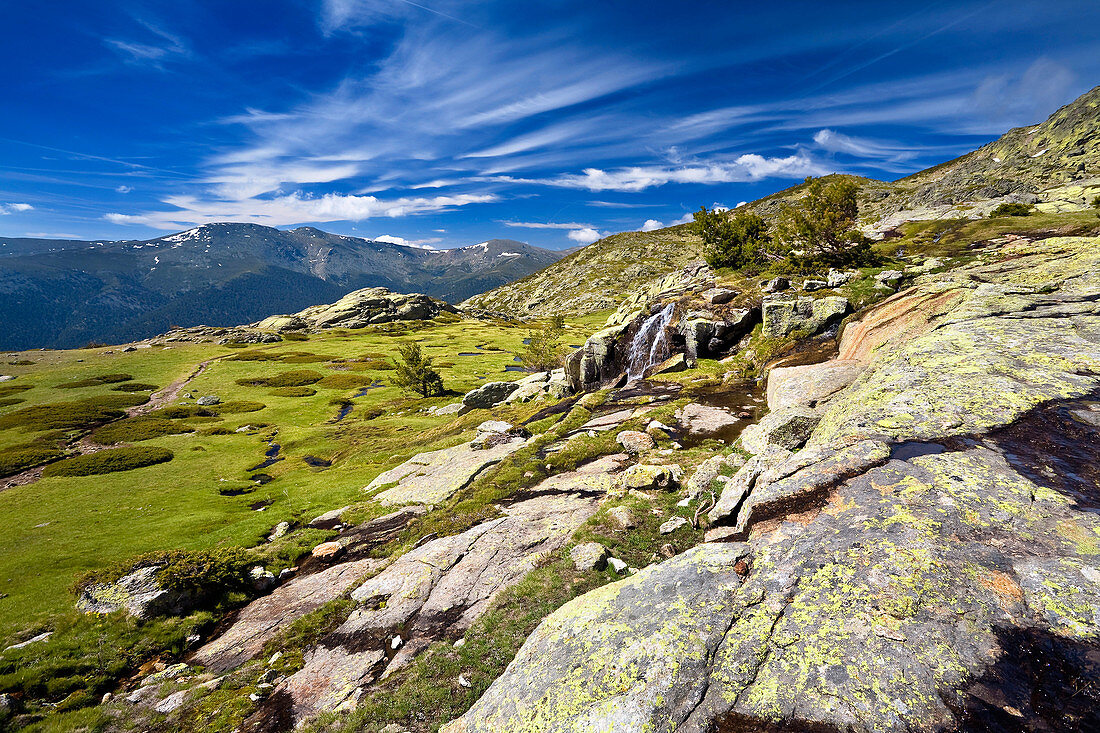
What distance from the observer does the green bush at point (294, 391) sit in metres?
77.0

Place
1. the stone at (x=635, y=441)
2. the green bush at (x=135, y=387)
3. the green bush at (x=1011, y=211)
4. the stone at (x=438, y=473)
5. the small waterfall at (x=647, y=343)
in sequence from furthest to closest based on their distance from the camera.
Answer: the green bush at (x=135, y=387) → the green bush at (x=1011, y=211) → the small waterfall at (x=647, y=343) → the stone at (x=438, y=473) → the stone at (x=635, y=441)

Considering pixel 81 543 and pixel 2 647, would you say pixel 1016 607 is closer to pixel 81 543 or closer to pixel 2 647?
pixel 2 647

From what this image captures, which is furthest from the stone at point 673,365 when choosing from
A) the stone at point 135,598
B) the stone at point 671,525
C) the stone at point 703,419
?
the stone at point 135,598

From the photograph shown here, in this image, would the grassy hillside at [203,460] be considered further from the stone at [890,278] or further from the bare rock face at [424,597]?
the stone at [890,278]

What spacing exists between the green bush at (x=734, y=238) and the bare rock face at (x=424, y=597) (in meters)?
56.8

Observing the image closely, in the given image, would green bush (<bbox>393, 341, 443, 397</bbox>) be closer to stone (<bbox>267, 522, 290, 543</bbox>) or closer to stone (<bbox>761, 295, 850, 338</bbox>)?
stone (<bbox>267, 522, 290, 543</bbox>)

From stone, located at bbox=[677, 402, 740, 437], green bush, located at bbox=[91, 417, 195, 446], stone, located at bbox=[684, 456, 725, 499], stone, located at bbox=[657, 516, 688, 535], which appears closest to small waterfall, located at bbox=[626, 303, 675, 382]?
stone, located at bbox=[677, 402, 740, 437]

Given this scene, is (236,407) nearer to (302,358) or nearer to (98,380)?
(98,380)

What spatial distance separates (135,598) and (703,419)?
30.8 meters

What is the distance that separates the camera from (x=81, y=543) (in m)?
24.7

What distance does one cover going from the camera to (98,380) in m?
77.6

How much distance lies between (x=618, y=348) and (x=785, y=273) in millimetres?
20741

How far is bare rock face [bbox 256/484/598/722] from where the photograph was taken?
12.1 meters

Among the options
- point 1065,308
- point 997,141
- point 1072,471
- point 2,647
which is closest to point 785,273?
point 1065,308
